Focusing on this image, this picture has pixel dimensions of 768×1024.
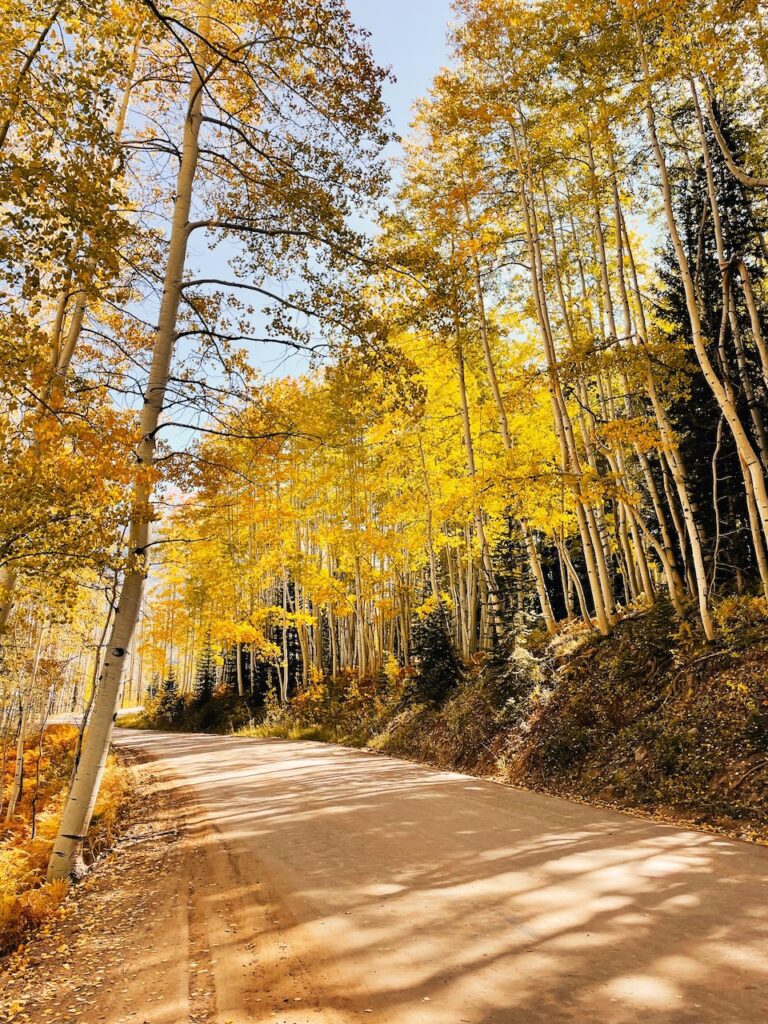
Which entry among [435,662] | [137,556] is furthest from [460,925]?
[435,662]

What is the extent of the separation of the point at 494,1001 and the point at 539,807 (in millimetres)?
4174

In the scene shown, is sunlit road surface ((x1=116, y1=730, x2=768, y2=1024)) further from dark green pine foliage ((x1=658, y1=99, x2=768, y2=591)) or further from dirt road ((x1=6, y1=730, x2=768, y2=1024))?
dark green pine foliage ((x1=658, y1=99, x2=768, y2=591))

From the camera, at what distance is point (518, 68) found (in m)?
10.3

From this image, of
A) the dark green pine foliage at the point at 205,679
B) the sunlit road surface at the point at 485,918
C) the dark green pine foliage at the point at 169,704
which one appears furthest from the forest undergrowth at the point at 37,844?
the dark green pine foliage at the point at 169,704

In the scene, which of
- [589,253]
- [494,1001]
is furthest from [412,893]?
[589,253]

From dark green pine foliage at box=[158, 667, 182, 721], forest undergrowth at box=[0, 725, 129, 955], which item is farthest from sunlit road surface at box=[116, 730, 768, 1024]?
dark green pine foliage at box=[158, 667, 182, 721]

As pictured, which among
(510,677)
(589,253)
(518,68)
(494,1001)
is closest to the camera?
(494,1001)

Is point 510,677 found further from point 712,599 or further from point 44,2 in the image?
point 44,2

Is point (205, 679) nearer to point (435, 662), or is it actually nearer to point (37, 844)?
point (435, 662)

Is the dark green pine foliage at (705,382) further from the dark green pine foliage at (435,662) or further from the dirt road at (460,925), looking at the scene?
the dirt road at (460,925)

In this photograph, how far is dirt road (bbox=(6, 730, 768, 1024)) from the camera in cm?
275

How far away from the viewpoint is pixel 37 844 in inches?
285

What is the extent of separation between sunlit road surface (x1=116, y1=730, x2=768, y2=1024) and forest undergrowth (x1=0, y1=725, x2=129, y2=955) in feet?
4.17

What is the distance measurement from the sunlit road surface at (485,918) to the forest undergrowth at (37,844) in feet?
4.17
